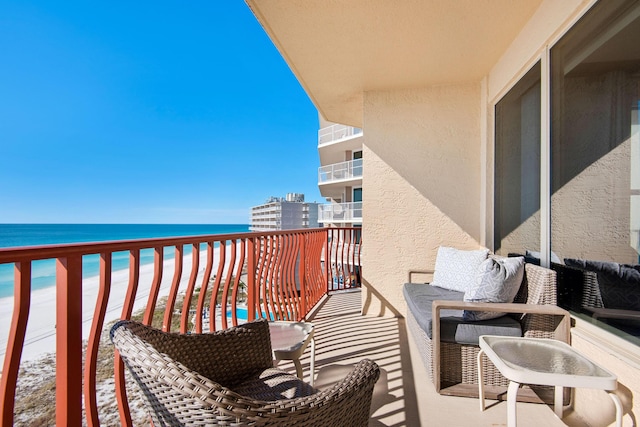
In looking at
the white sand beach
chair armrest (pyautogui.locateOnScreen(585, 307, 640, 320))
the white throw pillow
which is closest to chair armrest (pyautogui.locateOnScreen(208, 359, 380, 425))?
chair armrest (pyautogui.locateOnScreen(585, 307, 640, 320))

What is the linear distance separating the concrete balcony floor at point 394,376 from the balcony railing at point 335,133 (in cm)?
1061

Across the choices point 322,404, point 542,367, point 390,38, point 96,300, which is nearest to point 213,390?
point 322,404

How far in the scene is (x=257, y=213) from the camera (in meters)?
40.8

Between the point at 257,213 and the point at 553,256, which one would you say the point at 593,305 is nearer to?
the point at 553,256

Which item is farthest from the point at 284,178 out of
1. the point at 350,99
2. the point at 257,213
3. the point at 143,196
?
the point at 350,99

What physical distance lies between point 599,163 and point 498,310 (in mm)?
1058

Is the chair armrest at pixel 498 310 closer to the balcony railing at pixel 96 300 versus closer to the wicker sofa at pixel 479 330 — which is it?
the wicker sofa at pixel 479 330

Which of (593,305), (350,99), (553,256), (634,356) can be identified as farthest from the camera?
(350,99)

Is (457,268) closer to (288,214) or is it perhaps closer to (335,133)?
(335,133)

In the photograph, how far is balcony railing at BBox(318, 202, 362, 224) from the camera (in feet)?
42.4

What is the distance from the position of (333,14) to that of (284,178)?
4616 cm

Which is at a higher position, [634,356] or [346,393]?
[346,393]

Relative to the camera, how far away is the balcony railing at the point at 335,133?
1321cm

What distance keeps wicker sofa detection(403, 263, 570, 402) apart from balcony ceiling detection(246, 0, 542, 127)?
2066 mm
